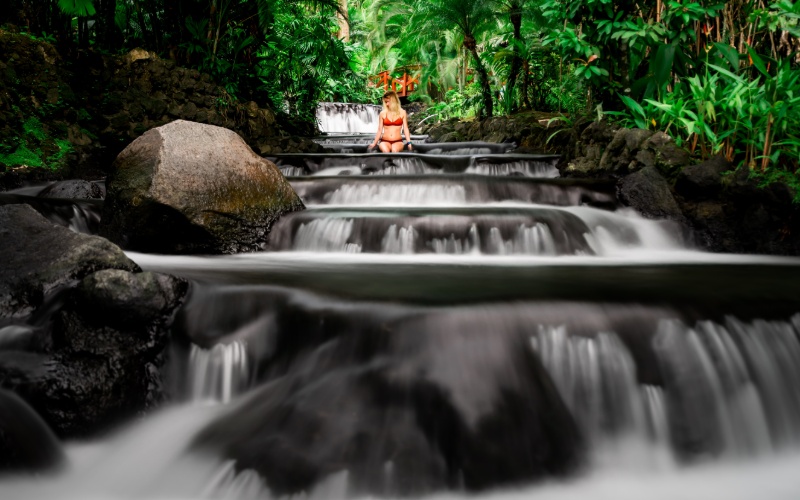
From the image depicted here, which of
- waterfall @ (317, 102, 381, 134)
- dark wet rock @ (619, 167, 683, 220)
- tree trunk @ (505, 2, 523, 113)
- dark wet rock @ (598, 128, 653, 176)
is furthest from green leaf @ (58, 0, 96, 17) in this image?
waterfall @ (317, 102, 381, 134)

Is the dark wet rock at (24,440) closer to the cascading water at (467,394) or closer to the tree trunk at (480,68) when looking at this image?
the cascading water at (467,394)

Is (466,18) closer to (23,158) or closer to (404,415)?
(23,158)

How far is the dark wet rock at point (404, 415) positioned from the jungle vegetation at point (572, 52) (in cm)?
417

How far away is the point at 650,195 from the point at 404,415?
4.42 metres

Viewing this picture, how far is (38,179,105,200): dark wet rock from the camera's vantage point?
6.58 m

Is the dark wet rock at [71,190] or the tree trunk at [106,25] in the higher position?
the tree trunk at [106,25]

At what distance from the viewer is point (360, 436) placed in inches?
96.3

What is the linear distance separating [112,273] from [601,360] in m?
2.39

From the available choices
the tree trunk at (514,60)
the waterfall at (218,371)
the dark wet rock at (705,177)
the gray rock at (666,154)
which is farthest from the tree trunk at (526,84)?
the waterfall at (218,371)

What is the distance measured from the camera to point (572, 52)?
304 inches

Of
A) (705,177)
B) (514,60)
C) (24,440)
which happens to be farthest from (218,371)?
(514,60)

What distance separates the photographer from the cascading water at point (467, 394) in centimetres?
240

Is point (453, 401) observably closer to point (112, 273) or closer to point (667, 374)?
point (667, 374)

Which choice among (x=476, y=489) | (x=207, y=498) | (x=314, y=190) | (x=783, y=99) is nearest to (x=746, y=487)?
(x=476, y=489)
